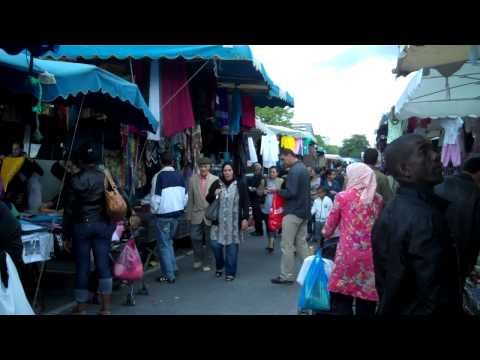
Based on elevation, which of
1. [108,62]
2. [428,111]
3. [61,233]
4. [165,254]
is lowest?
[165,254]

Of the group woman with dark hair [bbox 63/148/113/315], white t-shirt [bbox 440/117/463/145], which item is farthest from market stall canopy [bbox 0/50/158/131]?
white t-shirt [bbox 440/117/463/145]

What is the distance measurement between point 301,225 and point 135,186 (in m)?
3.08

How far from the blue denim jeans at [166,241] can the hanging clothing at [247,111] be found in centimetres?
526

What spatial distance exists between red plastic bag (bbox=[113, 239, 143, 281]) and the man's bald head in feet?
13.3

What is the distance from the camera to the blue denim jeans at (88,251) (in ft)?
18.3

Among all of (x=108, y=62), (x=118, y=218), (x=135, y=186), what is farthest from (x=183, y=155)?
(x=118, y=218)

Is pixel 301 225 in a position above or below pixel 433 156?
below

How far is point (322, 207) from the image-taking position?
11094 mm

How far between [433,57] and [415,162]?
2.49 m

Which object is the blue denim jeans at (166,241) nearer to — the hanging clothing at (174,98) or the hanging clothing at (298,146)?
the hanging clothing at (174,98)

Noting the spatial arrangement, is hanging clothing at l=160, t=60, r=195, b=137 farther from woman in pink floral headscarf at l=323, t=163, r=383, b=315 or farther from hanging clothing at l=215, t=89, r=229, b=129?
woman in pink floral headscarf at l=323, t=163, r=383, b=315

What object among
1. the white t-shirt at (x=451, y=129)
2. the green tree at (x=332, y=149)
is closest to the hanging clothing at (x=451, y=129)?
the white t-shirt at (x=451, y=129)
